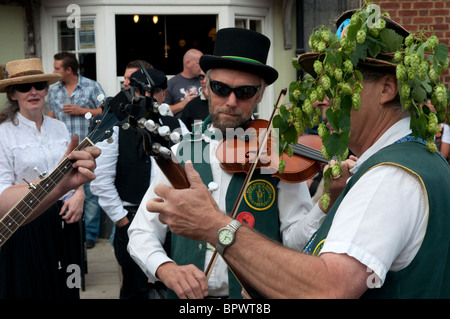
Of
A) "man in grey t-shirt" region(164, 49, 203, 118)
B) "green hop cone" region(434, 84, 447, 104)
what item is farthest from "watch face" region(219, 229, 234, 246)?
"man in grey t-shirt" region(164, 49, 203, 118)

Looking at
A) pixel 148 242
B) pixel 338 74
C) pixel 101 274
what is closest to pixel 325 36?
pixel 338 74

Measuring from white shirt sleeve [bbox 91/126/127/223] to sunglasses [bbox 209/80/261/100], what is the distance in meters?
1.68

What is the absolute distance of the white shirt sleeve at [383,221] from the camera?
4.98 feet

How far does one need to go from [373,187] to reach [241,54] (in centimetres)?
153

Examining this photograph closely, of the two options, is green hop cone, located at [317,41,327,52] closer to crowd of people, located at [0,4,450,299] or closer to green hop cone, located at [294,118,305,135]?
crowd of people, located at [0,4,450,299]

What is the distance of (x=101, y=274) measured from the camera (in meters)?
6.04

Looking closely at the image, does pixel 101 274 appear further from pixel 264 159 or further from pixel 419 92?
pixel 419 92

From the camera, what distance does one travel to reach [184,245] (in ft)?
8.82

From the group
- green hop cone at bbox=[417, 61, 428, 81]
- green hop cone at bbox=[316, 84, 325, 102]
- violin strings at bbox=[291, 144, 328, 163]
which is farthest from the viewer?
violin strings at bbox=[291, 144, 328, 163]

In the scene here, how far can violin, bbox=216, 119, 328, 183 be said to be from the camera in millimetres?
2688

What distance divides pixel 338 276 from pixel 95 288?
4424 millimetres

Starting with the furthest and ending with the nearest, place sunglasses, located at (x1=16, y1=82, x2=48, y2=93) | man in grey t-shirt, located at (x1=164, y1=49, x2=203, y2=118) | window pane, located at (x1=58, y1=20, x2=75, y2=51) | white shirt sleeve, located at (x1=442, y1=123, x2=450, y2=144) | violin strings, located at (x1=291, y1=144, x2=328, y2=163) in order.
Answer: window pane, located at (x1=58, y1=20, x2=75, y2=51) < white shirt sleeve, located at (x1=442, y1=123, x2=450, y2=144) < man in grey t-shirt, located at (x1=164, y1=49, x2=203, y2=118) < sunglasses, located at (x1=16, y1=82, x2=48, y2=93) < violin strings, located at (x1=291, y1=144, x2=328, y2=163)

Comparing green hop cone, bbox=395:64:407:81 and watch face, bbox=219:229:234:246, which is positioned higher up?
green hop cone, bbox=395:64:407:81

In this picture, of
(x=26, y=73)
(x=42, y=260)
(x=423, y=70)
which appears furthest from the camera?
(x=26, y=73)
